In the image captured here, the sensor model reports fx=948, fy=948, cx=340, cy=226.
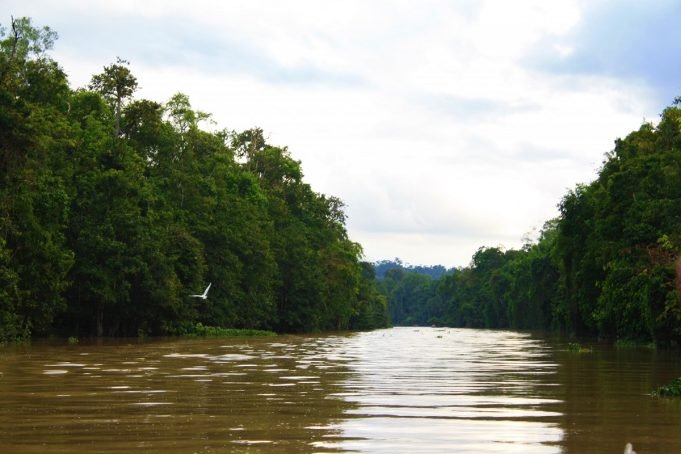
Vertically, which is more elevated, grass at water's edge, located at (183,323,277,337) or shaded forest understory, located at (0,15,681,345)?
shaded forest understory, located at (0,15,681,345)

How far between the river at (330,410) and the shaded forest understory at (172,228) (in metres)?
9.66

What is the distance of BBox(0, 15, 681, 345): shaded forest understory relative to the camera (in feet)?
155

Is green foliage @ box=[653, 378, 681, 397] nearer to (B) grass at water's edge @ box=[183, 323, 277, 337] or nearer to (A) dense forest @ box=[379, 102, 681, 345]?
(A) dense forest @ box=[379, 102, 681, 345]

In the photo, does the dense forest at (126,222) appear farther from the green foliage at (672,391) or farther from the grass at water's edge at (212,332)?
the green foliage at (672,391)

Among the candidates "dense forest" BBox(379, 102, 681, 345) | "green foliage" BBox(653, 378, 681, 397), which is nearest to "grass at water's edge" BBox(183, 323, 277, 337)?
"dense forest" BBox(379, 102, 681, 345)

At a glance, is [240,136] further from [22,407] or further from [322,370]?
[22,407]

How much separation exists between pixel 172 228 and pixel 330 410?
54.5m

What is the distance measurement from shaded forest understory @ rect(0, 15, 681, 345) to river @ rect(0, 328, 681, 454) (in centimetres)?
966

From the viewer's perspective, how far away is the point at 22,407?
1441 centimetres

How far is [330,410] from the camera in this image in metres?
14.7

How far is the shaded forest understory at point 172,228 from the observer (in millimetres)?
47094

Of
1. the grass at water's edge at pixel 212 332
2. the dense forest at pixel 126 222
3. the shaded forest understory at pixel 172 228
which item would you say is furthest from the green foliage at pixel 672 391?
the grass at water's edge at pixel 212 332

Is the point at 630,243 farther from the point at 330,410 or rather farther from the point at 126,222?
the point at 330,410

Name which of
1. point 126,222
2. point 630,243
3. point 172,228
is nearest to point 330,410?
point 630,243
